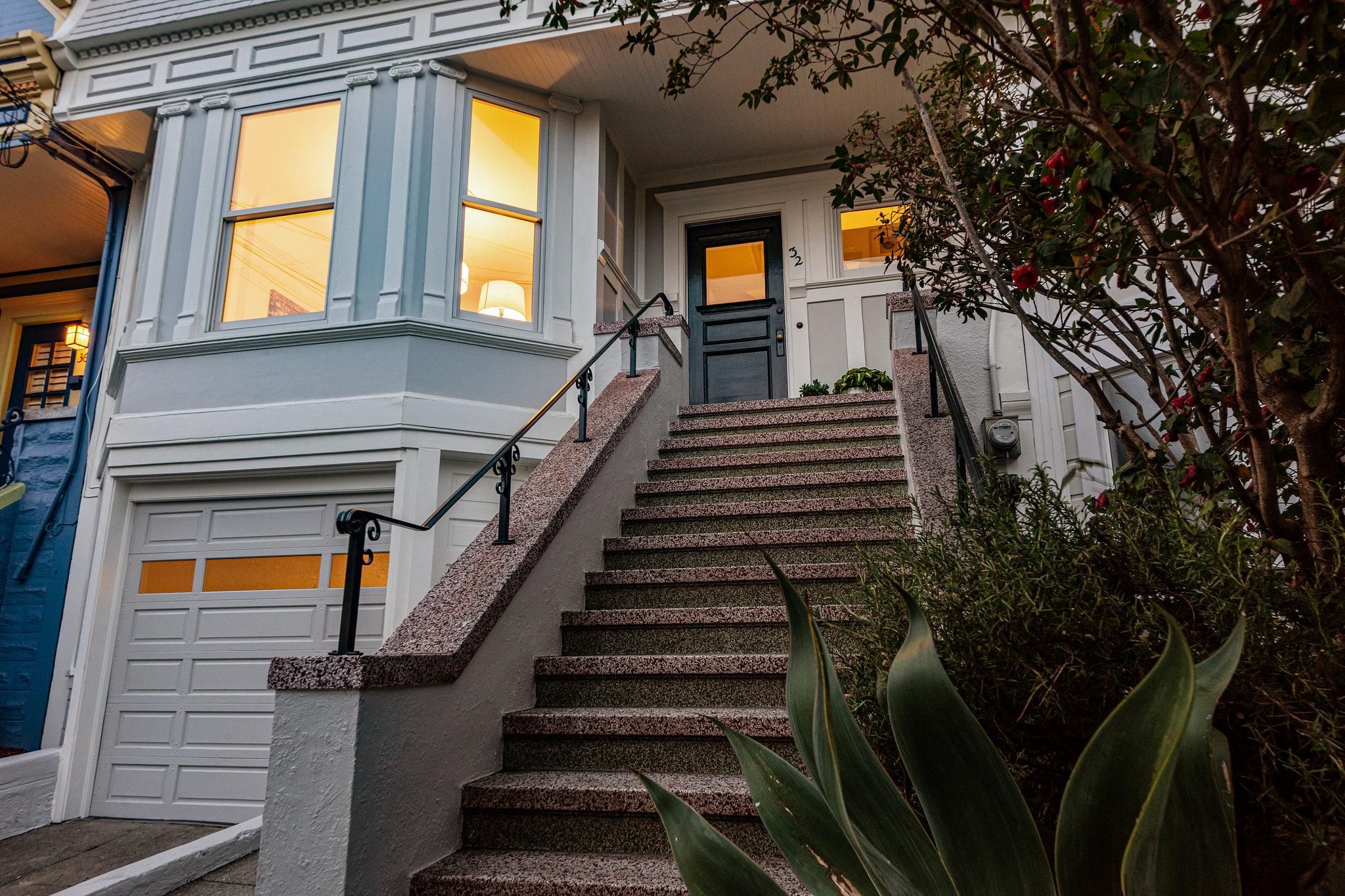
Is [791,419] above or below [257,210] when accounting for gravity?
below

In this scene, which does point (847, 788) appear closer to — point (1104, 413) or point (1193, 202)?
point (1193, 202)

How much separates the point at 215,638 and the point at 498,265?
3471 millimetres

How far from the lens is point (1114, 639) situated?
134 cm

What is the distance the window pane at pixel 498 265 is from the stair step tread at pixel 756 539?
9.71ft

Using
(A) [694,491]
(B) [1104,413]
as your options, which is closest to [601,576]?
(A) [694,491]

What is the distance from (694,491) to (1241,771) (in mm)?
3407

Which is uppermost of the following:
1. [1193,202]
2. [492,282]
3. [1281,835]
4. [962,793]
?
[492,282]

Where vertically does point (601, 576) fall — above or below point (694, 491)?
below

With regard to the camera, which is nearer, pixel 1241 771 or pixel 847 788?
pixel 847 788

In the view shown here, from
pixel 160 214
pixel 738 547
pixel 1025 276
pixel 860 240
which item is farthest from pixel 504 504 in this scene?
pixel 860 240

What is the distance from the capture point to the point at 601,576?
12.5 ft

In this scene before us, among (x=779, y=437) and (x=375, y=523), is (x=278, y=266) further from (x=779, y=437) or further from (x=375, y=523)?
(x=375, y=523)

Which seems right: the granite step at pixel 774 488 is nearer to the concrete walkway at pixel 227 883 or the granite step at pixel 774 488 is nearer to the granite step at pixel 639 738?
the granite step at pixel 639 738

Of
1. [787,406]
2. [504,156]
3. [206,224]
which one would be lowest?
[787,406]
